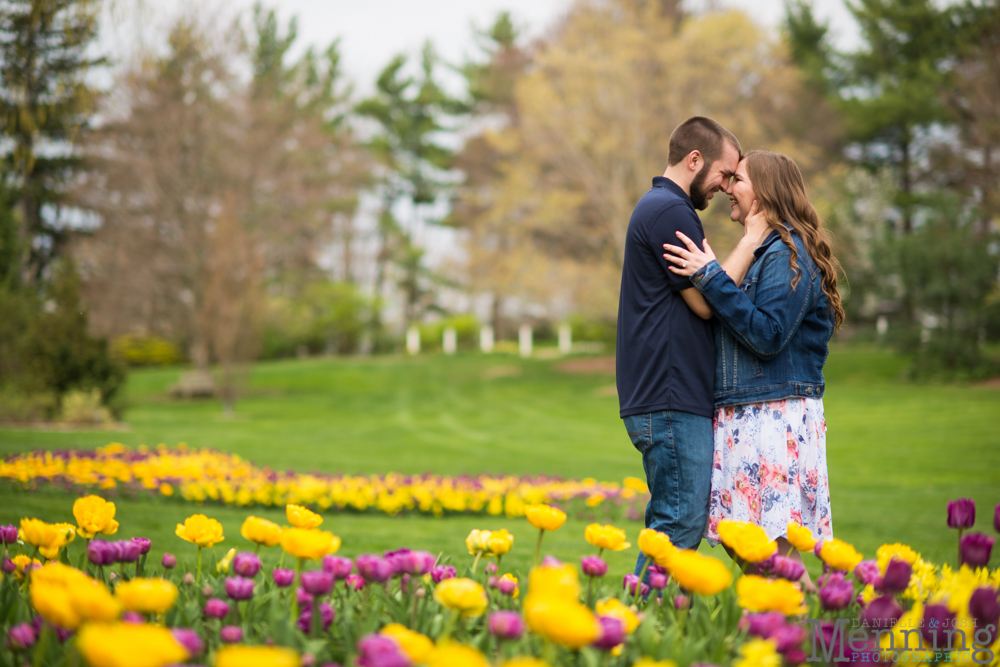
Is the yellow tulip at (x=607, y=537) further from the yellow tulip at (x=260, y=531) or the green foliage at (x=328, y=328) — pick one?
the green foliage at (x=328, y=328)

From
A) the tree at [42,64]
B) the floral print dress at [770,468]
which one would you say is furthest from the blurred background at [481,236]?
the floral print dress at [770,468]

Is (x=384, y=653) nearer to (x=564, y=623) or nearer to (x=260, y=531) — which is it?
(x=564, y=623)

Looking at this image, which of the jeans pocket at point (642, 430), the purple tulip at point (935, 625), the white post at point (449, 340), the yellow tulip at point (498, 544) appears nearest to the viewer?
the purple tulip at point (935, 625)

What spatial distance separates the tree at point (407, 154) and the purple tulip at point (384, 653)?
33.2 meters

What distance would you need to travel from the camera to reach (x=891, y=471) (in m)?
8.87

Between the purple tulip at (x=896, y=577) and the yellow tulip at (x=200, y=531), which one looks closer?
the purple tulip at (x=896, y=577)

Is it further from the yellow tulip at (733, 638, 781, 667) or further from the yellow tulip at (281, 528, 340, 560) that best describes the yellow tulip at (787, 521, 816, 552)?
the yellow tulip at (281, 528, 340, 560)

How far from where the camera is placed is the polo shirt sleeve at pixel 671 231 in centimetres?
262

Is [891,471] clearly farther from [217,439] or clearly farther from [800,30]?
[800,30]

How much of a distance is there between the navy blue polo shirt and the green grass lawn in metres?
1.97

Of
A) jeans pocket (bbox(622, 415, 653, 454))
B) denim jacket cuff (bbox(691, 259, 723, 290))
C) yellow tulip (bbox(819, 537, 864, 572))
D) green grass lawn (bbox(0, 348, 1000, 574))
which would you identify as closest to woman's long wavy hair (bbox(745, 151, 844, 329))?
denim jacket cuff (bbox(691, 259, 723, 290))

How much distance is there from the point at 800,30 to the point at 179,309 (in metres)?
25.0

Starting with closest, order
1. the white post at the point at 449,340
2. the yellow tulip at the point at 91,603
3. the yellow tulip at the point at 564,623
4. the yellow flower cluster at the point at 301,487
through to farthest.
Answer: the yellow tulip at the point at 564,623 < the yellow tulip at the point at 91,603 < the yellow flower cluster at the point at 301,487 < the white post at the point at 449,340

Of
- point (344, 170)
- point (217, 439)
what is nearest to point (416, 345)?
point (344, 170)
